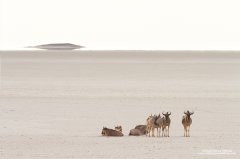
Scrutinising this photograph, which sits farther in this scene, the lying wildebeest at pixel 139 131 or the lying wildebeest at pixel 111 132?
the lying wildebeest at pixel 139 131

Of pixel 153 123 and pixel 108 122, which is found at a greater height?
pixel 153 123

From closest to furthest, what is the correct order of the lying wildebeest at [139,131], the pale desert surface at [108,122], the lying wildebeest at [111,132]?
the pale desert surface at [108,122] → the lying wildebeest at [111,132] → the lying wildebeest at [139,131]

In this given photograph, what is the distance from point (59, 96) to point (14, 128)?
12672 millimetres

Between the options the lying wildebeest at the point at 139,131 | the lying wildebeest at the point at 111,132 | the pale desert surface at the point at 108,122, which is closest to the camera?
the pale desert surface at the point at 108,122

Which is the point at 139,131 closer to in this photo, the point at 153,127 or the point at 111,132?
the point at 153,127

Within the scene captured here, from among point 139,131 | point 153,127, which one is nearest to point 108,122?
point 139,131

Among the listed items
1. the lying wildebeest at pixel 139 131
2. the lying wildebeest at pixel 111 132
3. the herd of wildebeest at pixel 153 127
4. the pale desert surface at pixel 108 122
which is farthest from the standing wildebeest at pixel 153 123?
the lying wildebeest at pixel 111 132

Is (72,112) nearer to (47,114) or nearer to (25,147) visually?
(47,114)

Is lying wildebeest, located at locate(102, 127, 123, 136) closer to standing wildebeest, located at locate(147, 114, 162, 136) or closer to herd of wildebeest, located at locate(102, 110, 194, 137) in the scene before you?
herd of wildebeest, located at locate(102, 110, 194, 137)

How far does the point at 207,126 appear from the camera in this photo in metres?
22.6

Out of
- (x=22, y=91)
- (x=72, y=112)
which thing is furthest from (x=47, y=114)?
(x=22, y=91)

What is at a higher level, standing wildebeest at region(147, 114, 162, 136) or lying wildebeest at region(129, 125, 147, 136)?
standing wildebeest at region(147, 114, 162, 136)

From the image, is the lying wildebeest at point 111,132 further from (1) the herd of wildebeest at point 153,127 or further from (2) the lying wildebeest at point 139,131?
(2) the lying wildebeest at point 139,131

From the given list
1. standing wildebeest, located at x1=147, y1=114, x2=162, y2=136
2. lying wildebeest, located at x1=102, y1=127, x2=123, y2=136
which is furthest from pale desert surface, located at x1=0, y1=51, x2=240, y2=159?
standing wildebeest, located at x1=147, y1=114, x2=162, y2=136
